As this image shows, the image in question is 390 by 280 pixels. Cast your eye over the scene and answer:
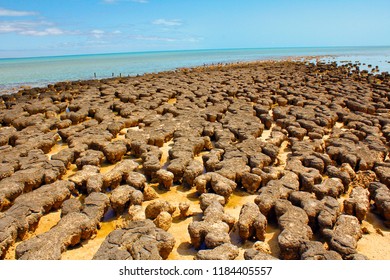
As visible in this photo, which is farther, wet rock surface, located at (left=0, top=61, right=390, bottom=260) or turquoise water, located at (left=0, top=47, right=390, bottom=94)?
turquoise water, located at (left=0, top=47, right=390, bottom=94)

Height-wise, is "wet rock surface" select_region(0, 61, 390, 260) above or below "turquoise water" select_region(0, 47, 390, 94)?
below

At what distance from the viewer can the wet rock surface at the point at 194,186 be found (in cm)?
511

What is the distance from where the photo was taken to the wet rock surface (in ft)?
16.8

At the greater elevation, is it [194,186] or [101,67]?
[101,67]

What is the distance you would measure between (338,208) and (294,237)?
1506 millimetres

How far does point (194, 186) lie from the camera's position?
24.5ft

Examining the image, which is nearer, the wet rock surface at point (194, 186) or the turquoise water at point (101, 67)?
the wet rock surface at point (194, 186)

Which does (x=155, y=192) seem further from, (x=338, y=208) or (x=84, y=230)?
(x=338, y=208)

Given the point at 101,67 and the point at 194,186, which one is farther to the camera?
the point at 101,67

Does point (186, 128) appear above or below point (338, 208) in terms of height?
above

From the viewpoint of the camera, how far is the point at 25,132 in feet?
34.5

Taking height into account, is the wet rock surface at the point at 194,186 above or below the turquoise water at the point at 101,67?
below
